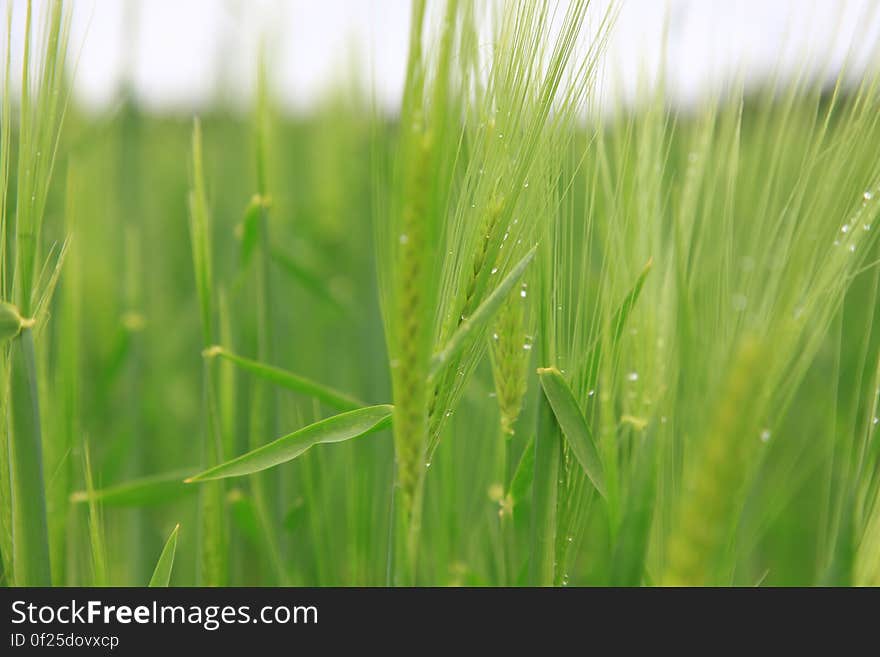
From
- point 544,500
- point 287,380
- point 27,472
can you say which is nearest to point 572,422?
point 544,500

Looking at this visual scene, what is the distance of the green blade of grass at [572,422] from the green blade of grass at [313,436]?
3.5 inches

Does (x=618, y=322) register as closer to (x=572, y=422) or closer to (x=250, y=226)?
(x=572, y=422)

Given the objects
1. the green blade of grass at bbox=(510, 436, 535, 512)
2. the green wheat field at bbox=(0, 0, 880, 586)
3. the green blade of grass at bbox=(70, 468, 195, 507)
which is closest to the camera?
the green wheat field at bbox=(0, 0, 880, 586)

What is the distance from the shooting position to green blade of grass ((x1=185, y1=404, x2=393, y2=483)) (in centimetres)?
40

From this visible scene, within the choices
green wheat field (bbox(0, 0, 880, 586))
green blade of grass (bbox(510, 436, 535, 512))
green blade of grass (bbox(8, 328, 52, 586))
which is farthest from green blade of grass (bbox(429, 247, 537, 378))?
green blade of grass (bbox(8, 328, 52, 586))

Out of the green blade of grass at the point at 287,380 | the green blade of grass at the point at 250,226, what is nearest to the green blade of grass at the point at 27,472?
the green blade of grass at the point at 287,380

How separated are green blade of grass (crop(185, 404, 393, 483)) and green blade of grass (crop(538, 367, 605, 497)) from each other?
9 cm

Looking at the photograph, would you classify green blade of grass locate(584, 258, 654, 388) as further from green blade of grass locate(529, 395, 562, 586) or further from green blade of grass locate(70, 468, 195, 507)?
green blade of grass locate(70, 468, 195, 507)

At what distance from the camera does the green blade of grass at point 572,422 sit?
0.38 meters

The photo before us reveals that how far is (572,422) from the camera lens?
0.39 m

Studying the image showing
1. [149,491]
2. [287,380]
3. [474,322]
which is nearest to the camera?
[474,322]

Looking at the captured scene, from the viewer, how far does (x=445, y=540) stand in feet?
1.77

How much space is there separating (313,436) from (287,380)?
57 millimetres
